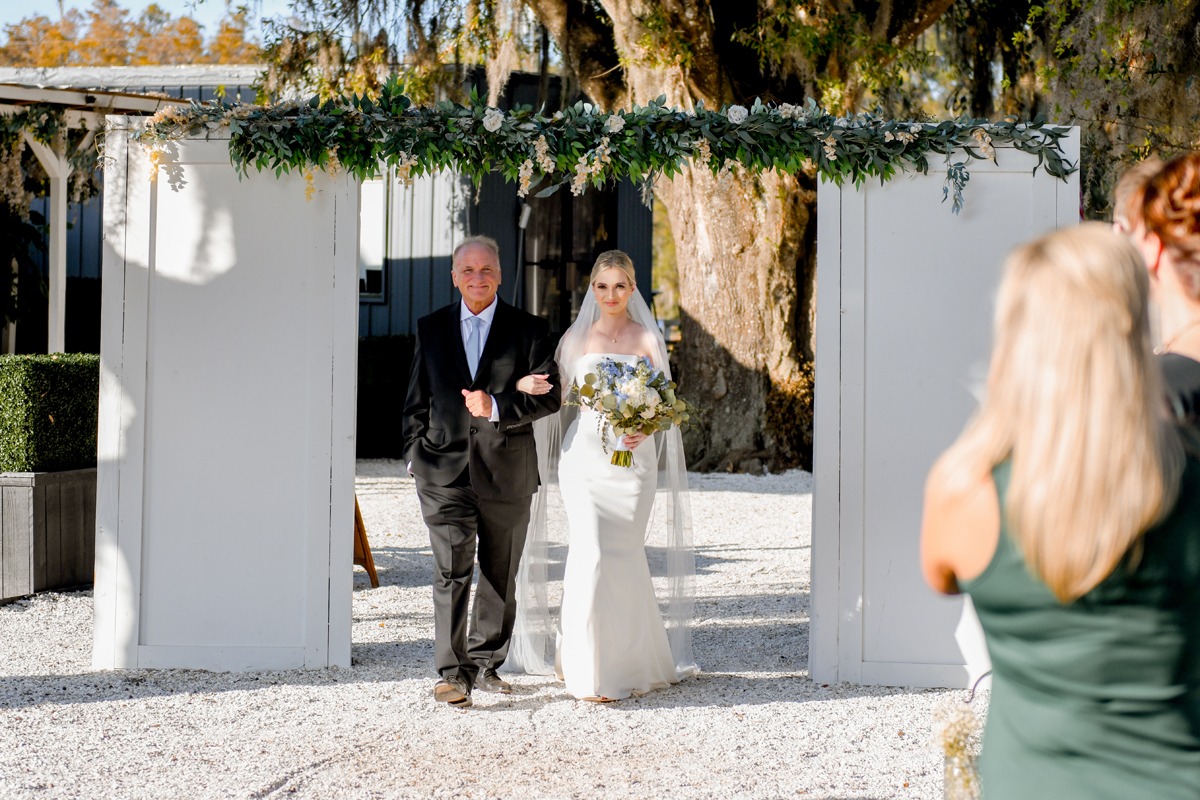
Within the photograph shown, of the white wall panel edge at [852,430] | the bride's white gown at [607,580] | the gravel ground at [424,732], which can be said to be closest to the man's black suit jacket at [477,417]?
the bride's white gown at [607,580]

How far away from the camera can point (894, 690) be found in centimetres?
598

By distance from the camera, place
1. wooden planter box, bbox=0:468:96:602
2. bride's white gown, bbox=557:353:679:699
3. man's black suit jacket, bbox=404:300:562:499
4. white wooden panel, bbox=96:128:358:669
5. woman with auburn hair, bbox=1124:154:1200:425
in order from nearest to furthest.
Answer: woman with auburn hair, bbox=1124:154:1200:425
man's black suit jacket, bbox=404:300:562:499
bride's white gown, bbox=557:353:679:699
white wooden panel, bbox=96:128:358:669
wooden planter box, bbox=0:468:96:602

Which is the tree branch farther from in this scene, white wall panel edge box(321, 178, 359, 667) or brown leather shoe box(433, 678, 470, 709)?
brown leather shoe box(433, 678, 470, 709)

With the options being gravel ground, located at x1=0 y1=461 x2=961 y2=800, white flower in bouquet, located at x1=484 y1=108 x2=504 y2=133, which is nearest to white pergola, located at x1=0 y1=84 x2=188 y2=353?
gravel ground, located at x1=0 y1=461 x2=961 y2=800

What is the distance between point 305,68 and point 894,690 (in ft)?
35.6

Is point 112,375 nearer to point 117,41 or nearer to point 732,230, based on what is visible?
point 732,230

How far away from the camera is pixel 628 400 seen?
5.72 metres

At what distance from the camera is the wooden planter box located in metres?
7.97

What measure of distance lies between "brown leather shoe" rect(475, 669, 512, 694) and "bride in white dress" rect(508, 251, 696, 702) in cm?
28

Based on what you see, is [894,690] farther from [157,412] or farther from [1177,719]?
[1177,719]

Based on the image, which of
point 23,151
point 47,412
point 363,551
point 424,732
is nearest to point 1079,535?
point 424,732

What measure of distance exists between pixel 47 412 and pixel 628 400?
4.45m

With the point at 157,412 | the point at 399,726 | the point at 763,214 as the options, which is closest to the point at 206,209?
the point at 157,412

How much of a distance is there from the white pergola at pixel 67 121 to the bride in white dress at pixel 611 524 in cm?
568
